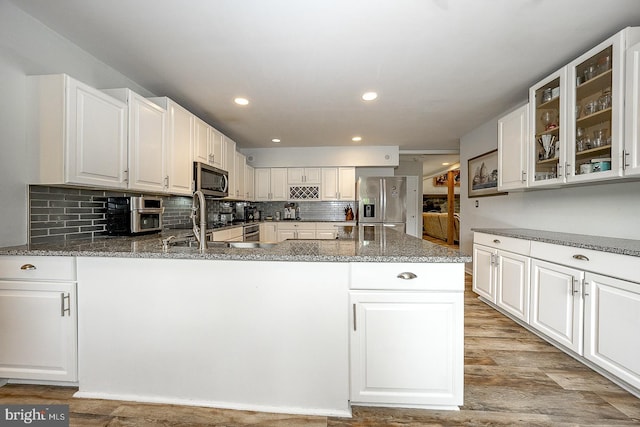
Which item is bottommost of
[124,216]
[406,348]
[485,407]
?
[485,407]

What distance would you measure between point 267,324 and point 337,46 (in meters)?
1.91

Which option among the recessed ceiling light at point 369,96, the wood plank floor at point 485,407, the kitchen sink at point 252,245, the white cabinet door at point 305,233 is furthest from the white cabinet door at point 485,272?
the white cabinet door at point 305,233

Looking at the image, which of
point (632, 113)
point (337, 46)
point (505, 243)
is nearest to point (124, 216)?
point (337, 46)

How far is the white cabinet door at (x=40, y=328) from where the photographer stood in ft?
5.10

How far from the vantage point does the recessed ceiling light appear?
2.79 m

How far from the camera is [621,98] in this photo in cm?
173

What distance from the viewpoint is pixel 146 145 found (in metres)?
2.31

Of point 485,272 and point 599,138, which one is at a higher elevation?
point 599,138

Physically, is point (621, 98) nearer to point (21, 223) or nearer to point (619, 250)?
point (619, 250)

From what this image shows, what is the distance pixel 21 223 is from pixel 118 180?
585mm

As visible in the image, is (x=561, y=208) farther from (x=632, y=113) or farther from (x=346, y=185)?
(x=346, y=185)

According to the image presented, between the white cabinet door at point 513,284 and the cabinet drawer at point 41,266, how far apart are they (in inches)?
127

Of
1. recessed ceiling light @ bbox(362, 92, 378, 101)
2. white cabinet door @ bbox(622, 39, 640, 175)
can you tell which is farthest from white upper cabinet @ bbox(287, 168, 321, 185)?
white cabinet door @ bbox(622, 39, 640, 175)

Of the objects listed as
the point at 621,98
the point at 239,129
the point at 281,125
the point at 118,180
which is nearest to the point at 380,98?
the point at 281,125
